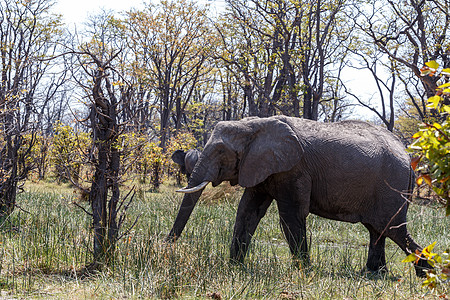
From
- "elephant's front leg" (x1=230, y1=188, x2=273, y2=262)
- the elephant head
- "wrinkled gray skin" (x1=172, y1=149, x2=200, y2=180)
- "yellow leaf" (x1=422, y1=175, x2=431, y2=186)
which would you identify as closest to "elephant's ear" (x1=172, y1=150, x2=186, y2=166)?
"wrinkled gray skin" (x1=172, y1=149, x2=200, y2=180)

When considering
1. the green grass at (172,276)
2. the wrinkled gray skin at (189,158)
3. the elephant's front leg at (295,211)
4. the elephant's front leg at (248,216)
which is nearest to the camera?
the green grass at (172,276)

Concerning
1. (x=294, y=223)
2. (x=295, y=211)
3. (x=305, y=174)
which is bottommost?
(x=294, y=223)

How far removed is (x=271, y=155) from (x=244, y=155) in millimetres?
367

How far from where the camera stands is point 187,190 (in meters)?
4.98

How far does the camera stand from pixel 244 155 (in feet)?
18.0

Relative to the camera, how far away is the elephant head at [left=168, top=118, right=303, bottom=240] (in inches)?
207

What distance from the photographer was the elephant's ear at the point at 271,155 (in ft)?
17.2

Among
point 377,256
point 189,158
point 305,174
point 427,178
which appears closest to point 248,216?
point 305,174

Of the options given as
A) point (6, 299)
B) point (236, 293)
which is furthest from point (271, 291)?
point (6, 299)

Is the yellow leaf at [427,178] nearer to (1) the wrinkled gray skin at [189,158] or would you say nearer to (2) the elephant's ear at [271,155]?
(2) the elephant's ear at [271,155]

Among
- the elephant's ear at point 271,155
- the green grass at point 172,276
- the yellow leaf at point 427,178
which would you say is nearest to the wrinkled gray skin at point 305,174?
the elephant's ear at point 271,155

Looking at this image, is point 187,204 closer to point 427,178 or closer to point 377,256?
point 377,256

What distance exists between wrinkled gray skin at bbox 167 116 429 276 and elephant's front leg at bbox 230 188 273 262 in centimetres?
1

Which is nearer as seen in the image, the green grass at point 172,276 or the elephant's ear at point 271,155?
the green grass at point 172,276
